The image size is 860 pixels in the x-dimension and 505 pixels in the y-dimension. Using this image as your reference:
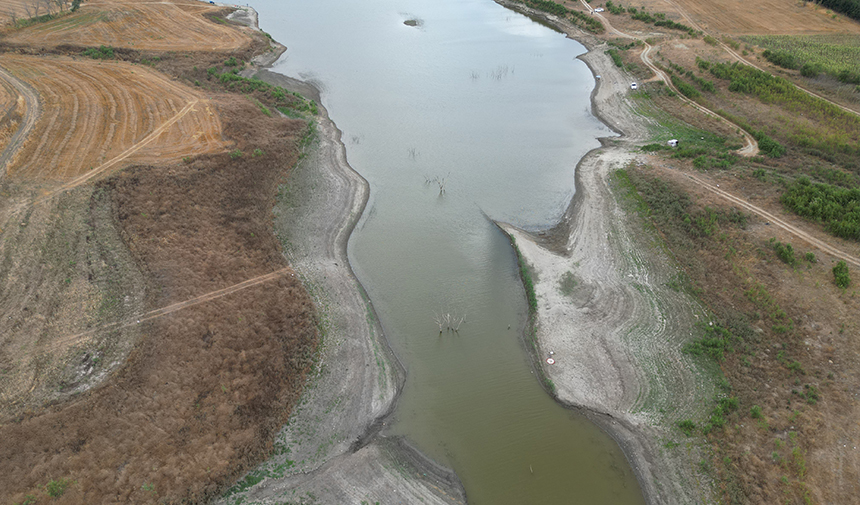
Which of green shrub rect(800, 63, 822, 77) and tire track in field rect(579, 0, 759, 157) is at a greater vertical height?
green shrub rect(800, 63, 822, 77)

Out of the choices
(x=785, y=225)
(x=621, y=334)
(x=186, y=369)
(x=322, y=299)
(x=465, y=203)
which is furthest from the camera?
(x=465, y=203)

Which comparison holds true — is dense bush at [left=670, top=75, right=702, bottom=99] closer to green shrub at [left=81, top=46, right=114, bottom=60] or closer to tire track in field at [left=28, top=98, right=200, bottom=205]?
tire track in field at [left=28, top=98, right=200, bottom=205]

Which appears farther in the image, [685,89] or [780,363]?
[685,89]

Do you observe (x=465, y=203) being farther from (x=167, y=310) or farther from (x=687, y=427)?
(x=167, y=310)

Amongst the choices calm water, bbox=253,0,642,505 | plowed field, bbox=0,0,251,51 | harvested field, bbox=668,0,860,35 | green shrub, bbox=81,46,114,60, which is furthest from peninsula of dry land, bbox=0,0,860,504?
harvested field, bbox=668,0,860,35

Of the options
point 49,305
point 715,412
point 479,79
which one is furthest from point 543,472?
point 479,79

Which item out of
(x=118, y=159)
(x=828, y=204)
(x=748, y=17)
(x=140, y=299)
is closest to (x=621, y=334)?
(x=828, y=204)
